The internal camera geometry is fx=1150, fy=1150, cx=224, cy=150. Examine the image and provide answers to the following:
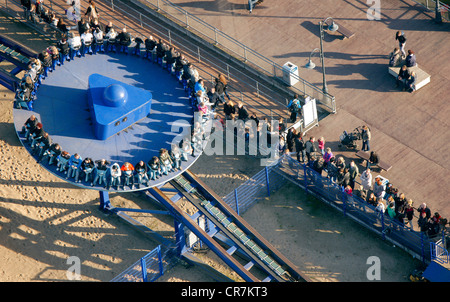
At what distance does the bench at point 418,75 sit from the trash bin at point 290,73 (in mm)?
5283

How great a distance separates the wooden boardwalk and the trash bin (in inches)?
43.4

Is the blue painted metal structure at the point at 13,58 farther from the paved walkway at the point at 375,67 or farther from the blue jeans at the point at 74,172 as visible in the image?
the paved walkway at the point at 375,67

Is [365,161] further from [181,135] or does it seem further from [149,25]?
[149,25]

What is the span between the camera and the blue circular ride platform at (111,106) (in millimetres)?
55938

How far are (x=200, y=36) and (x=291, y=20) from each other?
5536 millimetres

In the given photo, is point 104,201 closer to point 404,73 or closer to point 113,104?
point 113,104

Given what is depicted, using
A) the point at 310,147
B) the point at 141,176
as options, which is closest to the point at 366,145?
the point at 310,147

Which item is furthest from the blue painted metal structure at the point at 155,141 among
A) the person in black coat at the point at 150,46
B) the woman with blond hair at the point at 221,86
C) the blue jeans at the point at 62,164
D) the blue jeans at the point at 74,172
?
the woman with blond hair at the point at 221,86

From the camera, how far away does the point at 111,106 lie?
56062mm

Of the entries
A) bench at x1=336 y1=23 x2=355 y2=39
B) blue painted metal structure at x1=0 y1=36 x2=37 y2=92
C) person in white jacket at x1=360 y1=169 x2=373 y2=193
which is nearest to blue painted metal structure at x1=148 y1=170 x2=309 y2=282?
person in white jacket at x1=360 y1=169 x2=373 y2=193

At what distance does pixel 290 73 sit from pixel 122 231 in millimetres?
12968

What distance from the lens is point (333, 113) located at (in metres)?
62.9

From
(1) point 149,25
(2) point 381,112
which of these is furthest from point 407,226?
(1) point 149,25

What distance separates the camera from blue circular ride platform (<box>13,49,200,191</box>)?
5594 cm
